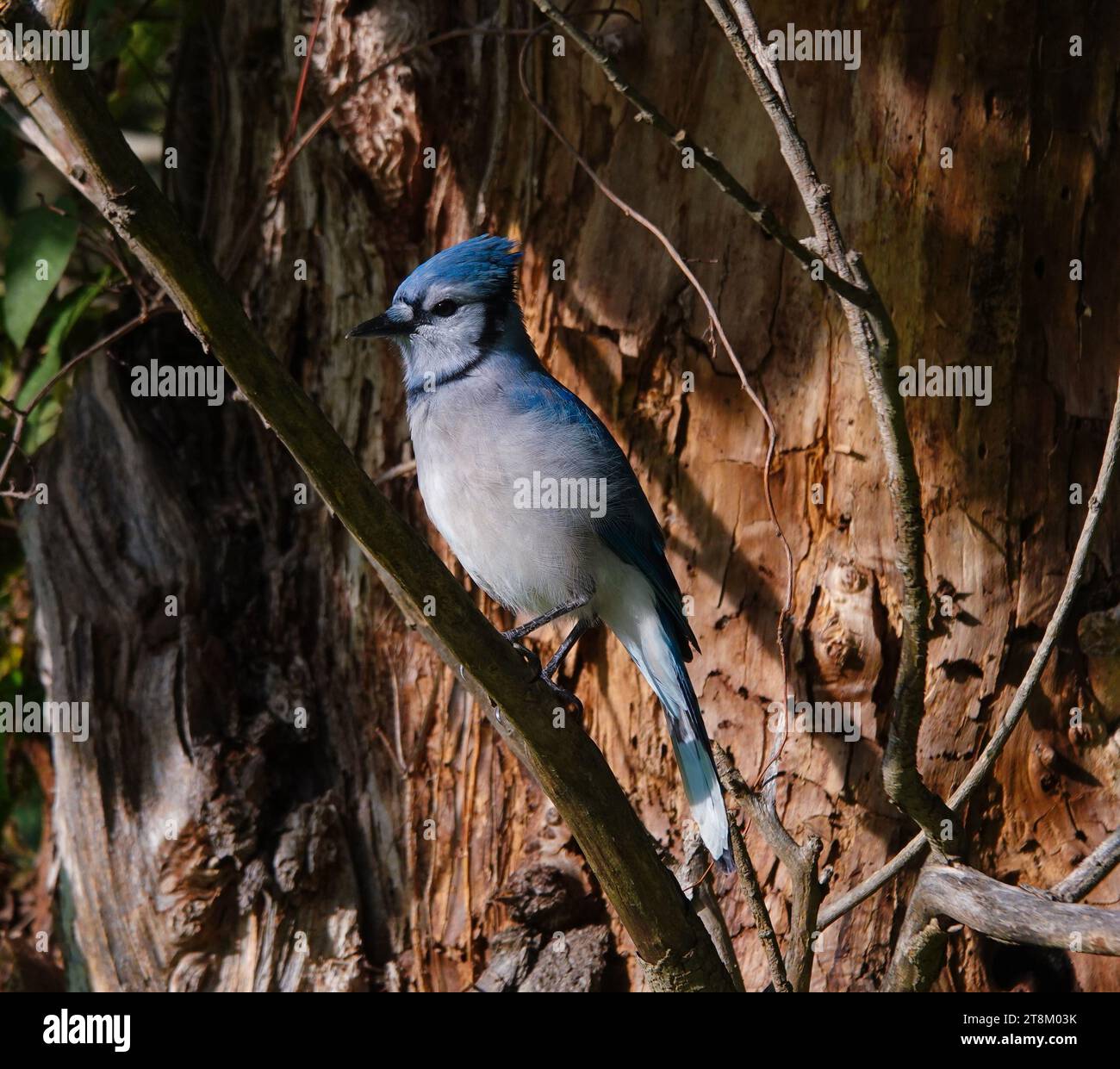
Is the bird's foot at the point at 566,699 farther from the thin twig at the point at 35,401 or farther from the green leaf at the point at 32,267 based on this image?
the green leaf at the point at 32,267

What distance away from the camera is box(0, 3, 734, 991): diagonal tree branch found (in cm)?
192

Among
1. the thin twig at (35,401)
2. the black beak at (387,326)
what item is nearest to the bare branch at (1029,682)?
the black beak at (387,326)

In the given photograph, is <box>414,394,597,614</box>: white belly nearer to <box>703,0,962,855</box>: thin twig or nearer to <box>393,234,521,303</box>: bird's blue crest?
<box>393,234,521,303</box>: bird's blue crest

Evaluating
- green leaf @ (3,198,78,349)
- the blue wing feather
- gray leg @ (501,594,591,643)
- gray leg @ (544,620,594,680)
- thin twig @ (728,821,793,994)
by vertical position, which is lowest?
thin twig @ (728,821,793,994)

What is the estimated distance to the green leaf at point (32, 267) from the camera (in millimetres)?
3697

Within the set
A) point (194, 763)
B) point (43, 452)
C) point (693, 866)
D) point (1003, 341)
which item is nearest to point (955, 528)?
point (1003, 341)

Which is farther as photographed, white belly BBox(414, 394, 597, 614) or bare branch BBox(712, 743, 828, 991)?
white belly BBox(414, 394, 597, 614)

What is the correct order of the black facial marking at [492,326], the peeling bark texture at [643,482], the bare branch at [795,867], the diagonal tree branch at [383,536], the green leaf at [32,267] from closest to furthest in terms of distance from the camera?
the diagonal tree branch at [383,536]
the bare branch at [795,867]
the peeling bark texture at [643,482]
the black facial marking at [492,326]
the green leaf at [32,267]

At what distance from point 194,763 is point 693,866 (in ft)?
5.14

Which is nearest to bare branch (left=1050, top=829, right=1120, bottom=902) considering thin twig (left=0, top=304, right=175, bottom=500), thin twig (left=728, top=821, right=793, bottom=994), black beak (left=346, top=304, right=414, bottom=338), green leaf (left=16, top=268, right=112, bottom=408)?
thin twig (left=728, top=821, right=793, bottom=994)

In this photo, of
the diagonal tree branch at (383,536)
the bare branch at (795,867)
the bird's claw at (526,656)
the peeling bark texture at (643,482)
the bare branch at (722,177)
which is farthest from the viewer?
the peeling bark texture at (643,482)

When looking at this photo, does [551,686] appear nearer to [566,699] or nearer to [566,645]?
[566,699]

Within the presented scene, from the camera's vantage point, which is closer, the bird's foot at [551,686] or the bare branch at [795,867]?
the bird's foot at [551,686]

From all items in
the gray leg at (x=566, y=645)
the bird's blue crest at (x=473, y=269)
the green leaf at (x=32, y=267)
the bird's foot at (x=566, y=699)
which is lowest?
the bird's foot at (x=566, y=699)
